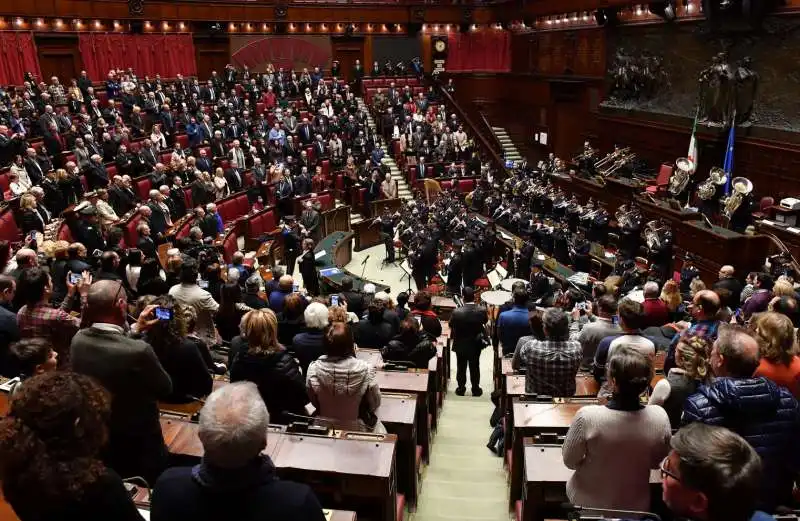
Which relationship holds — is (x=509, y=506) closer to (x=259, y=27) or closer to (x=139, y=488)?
(x=139, y=488)

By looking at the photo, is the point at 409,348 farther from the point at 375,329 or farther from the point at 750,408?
the point at 750,408

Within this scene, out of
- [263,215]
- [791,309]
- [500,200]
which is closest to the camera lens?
[791,309]

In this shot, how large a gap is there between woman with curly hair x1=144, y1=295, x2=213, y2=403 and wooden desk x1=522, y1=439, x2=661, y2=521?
1.93m

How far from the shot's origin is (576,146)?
19859 millimetres

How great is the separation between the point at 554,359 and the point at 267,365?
1.87 m

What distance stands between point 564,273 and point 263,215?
21.6ft

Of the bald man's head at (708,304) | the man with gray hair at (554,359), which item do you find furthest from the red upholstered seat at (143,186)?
the bald man's head at (708,304)

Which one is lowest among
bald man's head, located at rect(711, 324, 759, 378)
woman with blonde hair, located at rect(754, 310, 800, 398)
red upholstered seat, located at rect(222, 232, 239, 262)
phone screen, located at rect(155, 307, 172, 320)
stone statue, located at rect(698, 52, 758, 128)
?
red upholstered seat, located at rect(222, 232, 239, 262)

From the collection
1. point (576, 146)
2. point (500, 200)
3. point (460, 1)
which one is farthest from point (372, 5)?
point (500, 200)

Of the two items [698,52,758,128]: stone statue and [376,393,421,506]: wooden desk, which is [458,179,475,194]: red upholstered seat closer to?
[698,52,758,128]: stone statue

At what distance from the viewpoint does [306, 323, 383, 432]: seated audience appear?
3.51 meters

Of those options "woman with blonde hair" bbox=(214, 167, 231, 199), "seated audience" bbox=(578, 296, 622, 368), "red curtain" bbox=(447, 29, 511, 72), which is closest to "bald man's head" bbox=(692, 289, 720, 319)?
"seated audience" bbox=(578, 296, 622, 368)

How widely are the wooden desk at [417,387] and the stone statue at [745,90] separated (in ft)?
37.3

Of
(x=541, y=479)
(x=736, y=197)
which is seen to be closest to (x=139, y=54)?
(x=736, y=197)
